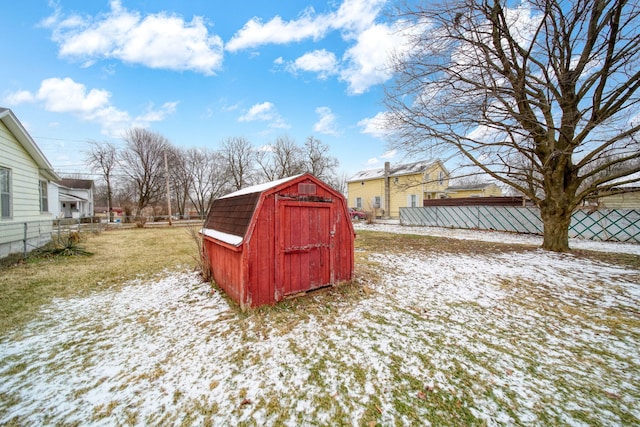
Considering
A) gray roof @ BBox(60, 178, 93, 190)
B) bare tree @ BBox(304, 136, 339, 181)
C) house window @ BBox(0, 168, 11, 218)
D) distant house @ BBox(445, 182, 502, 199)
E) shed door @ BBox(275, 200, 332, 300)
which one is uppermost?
bare tree @ BBox(304, 136, 339, 181)

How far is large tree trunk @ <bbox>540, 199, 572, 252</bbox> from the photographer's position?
29.3 feet

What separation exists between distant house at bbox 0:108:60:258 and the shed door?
9.56 metres

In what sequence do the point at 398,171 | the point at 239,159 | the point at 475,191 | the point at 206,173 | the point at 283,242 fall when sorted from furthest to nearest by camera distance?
the point at 206,173, the point at 239,159, the point at 475,191, the point at 398,171, the point at 283,242

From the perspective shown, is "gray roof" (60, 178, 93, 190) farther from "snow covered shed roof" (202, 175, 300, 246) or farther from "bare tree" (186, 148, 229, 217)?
"snow covered shed roof" (202, 175, 300, 246)

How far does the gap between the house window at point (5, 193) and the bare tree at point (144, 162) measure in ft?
74.2

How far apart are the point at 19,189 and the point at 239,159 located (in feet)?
90.9

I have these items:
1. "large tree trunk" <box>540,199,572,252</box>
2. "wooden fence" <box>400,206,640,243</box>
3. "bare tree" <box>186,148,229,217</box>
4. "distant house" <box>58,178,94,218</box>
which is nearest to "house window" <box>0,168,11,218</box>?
"large tree trunk" <box>540,199,572,252</box>

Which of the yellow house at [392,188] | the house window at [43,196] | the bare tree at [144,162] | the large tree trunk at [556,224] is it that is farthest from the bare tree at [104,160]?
the large tree trunk at [556,224]

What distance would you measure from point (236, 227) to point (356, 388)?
343 centimetres

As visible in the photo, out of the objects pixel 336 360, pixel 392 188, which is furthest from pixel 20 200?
pixel 392 188

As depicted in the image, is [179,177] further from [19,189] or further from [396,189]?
[396,189]

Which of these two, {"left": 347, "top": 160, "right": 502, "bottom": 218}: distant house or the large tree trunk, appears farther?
{"left": 347, "top": 160, "right": 502, "bottom": 218}: distant house

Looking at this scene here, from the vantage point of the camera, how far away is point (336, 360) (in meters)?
3.03

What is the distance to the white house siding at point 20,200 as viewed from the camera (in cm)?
755
